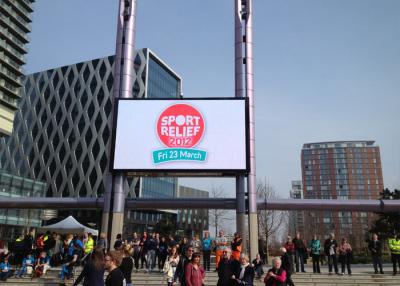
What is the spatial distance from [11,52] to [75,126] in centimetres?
2013

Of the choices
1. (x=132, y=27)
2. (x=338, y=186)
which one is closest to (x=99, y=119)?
(x=132, y=27)

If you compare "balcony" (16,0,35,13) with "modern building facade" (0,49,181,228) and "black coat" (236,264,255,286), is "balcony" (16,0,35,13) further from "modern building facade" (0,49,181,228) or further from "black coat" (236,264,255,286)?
"black coat" (236,264,255,286)

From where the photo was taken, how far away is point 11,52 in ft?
240

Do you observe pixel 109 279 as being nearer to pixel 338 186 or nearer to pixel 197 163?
pixel 197 163

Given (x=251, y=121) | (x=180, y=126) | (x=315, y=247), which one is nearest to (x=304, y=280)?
(x=315, y=247)

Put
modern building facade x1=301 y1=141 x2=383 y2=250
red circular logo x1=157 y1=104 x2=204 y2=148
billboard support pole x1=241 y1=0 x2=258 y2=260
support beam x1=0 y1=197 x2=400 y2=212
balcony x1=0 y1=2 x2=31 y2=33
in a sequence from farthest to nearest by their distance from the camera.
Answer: modern building facade x1=301 y1=141 x2=383 y2=250 < balcony x1=0 y1=2 x2=31 y2=33 < support beam x1=0 y1=197 x2=400 y2=212 < red circular logo x1=157 y1=104 x2=204 y2=148 < billboard support pole x1=241 y1=0 x2=258 y2=260

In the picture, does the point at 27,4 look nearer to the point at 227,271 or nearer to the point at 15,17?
the point at 15,17

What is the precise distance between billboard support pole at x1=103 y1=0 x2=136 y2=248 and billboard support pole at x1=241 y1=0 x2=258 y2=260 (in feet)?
24.1

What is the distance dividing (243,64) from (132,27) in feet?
25.1

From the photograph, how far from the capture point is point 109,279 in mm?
6535

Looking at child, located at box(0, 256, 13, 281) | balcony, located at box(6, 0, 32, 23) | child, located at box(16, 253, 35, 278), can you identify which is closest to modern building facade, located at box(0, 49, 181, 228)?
balcony, located at box(6, 0, 32, 23)

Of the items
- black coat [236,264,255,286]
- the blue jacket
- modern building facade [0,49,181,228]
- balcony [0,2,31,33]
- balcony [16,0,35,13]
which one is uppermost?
balcony [16,0,35,13]

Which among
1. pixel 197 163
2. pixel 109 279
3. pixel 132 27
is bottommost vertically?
pixel 109 279

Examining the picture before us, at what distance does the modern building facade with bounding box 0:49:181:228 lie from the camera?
77.9 m
